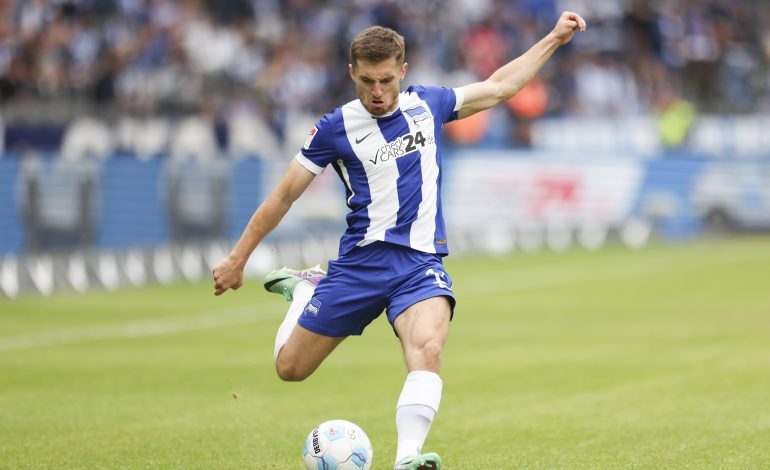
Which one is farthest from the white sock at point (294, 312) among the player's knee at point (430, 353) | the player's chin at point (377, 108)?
the player's chin at point (377, 108)

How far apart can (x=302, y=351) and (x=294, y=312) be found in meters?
0.45

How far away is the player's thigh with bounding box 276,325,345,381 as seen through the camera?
780 cm

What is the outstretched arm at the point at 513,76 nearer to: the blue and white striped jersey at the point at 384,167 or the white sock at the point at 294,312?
the blue and white striped jersey at the point at 384,167

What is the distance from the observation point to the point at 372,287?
7582 millimetres

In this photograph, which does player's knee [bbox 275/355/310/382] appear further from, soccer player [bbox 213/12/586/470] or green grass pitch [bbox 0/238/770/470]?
green grass pitch [bbox 0/238/770/470]

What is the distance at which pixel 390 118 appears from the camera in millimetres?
7613

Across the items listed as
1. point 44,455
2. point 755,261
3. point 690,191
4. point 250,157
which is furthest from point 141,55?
point 44,455

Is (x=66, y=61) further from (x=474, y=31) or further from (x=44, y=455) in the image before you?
(x=44, y=455)

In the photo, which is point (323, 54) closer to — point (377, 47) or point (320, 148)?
point (320, 148)

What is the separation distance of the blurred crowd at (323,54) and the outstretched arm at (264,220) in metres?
21.6

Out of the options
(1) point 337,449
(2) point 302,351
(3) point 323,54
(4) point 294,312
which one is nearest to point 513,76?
(4) point 294,312

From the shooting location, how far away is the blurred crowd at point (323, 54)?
29.8 m

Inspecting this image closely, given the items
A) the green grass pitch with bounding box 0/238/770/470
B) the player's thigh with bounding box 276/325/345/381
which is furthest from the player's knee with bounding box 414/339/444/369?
the green grass pitch with bounding box 0/238/770/470

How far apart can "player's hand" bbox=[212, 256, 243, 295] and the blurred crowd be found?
71.0ft
